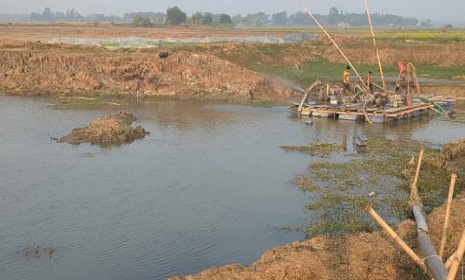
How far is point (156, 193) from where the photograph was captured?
14.3 m

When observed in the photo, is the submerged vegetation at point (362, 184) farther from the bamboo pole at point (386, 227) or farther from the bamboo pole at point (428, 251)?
the bamboo pole at point (386, 227)

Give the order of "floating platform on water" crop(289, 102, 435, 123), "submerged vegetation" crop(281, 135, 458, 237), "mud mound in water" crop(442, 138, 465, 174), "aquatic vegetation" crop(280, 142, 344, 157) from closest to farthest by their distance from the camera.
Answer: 1. "submerged vegetation" crop(281, 135, 458, 237)
2. "mud mound in water" crop(442, 138, 465, 174)
3. "aquatic vegetation" crop(280, 142, 344, 157)
4. "floating platform on water" crop(289, 102, 435, 123)

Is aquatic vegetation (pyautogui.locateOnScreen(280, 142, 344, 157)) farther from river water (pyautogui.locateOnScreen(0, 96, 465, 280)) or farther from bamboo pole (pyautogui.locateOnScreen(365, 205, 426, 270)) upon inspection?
bamboo pole (pyautogui.locateOnScreen(365, 205, 426, 270))

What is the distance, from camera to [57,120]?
76.7 feet

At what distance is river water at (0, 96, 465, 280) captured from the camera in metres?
10.5

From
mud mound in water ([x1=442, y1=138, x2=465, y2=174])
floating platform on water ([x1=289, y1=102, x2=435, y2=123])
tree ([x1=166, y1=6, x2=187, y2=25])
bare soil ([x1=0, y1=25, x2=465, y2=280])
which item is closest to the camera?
mud mound in water ([x1=442, y1=138, x2=465, y2=174])

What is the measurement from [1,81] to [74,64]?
160 inches

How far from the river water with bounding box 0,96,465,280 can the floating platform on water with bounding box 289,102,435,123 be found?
477mm

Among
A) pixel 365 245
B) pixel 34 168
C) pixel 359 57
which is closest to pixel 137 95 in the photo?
pixel 34 168

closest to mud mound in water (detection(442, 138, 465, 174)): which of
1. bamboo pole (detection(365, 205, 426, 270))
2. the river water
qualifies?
the river water

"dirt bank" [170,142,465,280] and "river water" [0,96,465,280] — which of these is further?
"river water" [0,96,465,280]

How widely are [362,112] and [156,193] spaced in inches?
463

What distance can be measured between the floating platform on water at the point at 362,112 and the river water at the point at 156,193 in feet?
1.57

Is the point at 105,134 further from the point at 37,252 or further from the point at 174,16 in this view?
the point at 174,16
